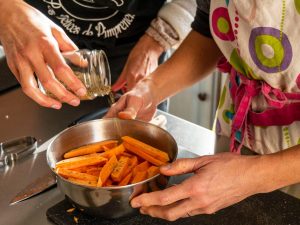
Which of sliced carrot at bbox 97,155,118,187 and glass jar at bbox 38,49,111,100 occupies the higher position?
glass jar at bbox 38,49,111,100

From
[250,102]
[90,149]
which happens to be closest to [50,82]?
[90,149]

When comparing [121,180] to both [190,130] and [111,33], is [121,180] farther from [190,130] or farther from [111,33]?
[111,33]

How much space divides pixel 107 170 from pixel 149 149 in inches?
3.9

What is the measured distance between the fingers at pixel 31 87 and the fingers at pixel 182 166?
0.27 metres

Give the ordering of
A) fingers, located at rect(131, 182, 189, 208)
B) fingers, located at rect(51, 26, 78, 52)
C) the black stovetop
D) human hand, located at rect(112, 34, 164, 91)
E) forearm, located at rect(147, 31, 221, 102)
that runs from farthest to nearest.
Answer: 1. human hand, located at rect(112, 34, 164, 91)
2. forearm, located at rect(147, 31, 221, 102)
3. fingers, located at rect(51, 26, 78, 52)
4. the black stovetop
5. fingers, located at rect(131, 182, 189, 208)

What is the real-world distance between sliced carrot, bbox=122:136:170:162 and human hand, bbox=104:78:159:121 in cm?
8

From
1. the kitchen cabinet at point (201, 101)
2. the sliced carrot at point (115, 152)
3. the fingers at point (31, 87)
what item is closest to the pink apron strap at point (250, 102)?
the sliced carrot at point (115, 152)

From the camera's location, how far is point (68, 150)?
0.88m

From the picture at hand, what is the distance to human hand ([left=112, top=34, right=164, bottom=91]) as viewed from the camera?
1.21 meters

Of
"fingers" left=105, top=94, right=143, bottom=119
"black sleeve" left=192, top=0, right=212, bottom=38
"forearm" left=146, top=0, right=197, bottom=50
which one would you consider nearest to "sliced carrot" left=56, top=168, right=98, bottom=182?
"fingers" left=105, top=94, right=143, bottom=119

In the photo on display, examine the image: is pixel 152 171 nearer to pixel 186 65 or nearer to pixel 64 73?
pixel 64 73

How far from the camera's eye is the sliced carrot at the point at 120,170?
782 millimetres

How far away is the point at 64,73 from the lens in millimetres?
804

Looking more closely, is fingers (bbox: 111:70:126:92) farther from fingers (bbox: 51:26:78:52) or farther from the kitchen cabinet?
the kitchen cabinet
